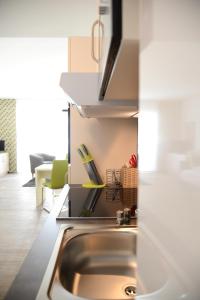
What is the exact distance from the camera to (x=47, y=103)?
29.1 ft

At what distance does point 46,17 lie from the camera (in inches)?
103

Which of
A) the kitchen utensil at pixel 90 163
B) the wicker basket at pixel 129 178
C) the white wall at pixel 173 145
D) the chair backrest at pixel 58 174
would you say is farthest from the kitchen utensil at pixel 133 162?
the chair backrest at pixel 58 174

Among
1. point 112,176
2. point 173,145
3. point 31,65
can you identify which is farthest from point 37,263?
point 31,65

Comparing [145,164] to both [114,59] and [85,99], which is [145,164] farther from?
[85,99]

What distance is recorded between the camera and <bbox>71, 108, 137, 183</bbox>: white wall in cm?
215

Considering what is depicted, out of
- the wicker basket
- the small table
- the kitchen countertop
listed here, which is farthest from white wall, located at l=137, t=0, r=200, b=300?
the small table

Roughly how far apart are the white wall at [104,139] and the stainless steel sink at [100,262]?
39.4 inches

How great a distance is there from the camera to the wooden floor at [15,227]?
2404 mm

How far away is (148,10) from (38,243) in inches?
36.5

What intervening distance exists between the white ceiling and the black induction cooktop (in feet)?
3.18

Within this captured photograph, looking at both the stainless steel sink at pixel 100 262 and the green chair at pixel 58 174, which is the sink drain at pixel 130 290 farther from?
the green chair at pixel 58 174

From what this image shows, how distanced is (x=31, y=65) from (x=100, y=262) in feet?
14.9

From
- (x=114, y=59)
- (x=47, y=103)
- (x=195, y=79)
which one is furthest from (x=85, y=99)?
(x=47, y=103)

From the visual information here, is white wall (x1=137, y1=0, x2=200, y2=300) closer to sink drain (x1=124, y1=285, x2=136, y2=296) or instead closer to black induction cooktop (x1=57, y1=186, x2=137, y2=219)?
sink drain (x1=124, y1=285, x2=136, y2=296)
